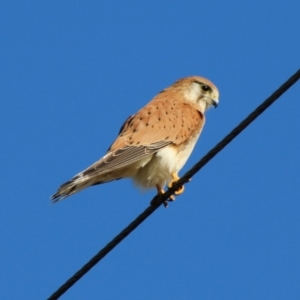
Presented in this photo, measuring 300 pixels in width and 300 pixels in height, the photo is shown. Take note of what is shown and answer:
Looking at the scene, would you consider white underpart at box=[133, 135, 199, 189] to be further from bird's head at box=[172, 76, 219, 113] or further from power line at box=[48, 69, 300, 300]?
power line at box=[48, 69, 300, 300]

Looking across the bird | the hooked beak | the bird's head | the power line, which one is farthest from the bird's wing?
the power line

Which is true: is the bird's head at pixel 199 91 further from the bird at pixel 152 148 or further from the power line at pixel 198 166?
the power line at pixel 198 166

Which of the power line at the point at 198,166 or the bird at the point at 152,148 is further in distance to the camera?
the bird at the point at 152,148

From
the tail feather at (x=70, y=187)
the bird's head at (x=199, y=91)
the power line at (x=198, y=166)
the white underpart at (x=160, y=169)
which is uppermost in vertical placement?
the bird's head at (x=199, y=91)

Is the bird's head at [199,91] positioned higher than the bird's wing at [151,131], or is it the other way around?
the bird's head at [199,91]

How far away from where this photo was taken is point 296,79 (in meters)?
3.74

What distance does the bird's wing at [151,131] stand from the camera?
5496 mm

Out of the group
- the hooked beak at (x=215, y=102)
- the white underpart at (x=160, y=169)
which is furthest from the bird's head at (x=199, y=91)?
the white underpart at (x=160, y=169)

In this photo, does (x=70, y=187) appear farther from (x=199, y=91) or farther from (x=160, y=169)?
(x=199, y=91)

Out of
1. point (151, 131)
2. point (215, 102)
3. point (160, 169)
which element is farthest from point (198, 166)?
point (215, 102)

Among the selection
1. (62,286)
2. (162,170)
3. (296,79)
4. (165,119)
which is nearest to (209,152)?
(296,79)

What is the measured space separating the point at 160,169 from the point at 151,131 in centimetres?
36

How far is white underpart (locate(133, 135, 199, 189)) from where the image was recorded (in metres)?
5.81

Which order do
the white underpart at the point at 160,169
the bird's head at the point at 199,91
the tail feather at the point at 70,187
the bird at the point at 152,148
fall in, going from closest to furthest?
the tail feather at the point at 70,187 < the bird at the point at 152,148 < the white underpart at the point at 160,169 < the bird's head at the point at 199,91
